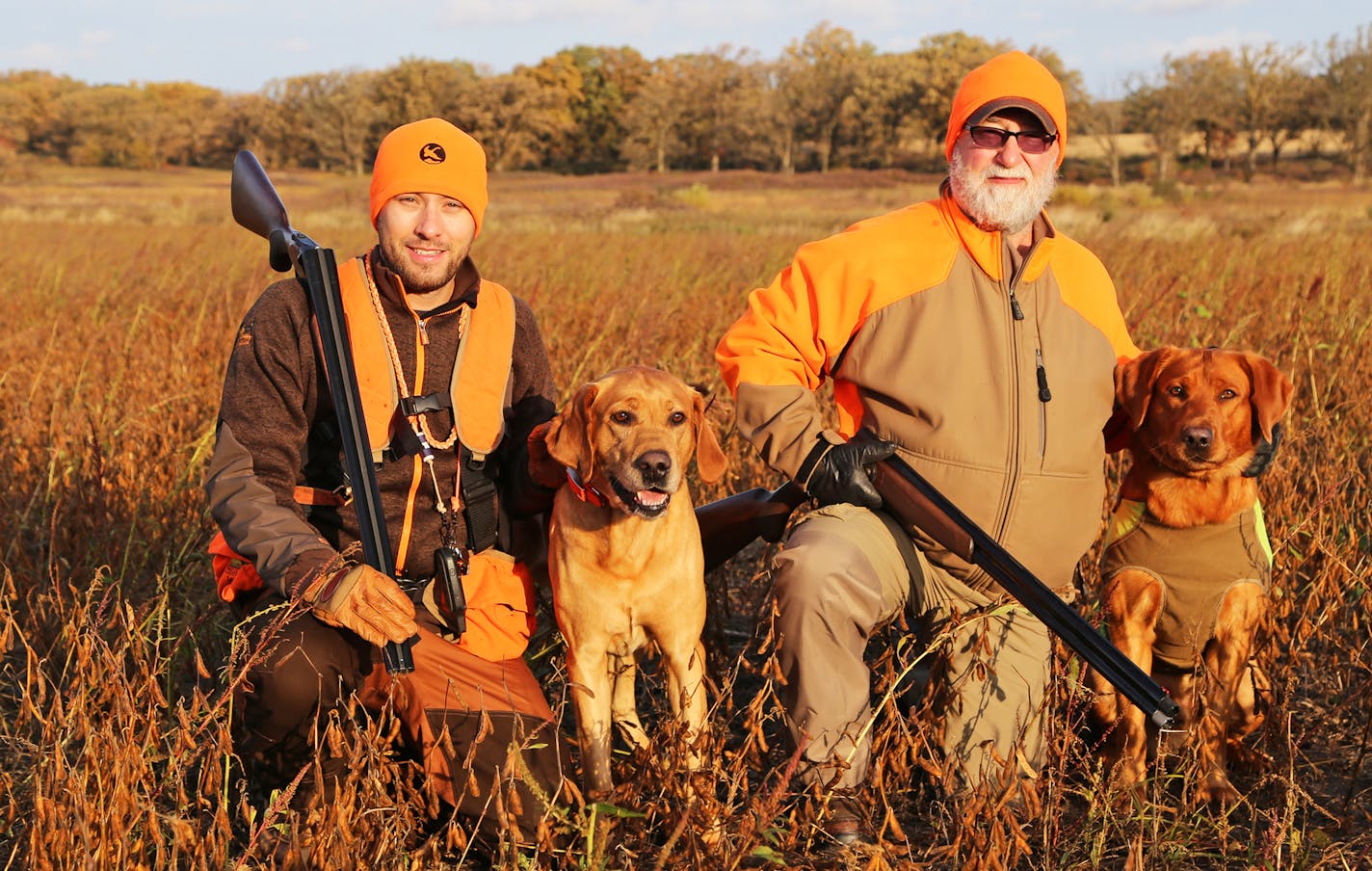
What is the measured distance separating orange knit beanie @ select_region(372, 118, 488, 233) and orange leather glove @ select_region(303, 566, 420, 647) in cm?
105

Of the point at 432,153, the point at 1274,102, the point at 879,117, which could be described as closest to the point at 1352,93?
the point at 1274,102

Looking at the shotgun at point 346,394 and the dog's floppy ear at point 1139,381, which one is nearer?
the shotgun at point 346,394

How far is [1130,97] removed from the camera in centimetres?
5547

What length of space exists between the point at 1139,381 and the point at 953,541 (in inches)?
30.5

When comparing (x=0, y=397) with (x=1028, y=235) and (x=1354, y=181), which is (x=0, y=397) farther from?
(x=1354, y=181)

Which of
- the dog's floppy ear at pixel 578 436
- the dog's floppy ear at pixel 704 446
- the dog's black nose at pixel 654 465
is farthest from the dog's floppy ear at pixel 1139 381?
the dog's floppy ear at pixel 578 436

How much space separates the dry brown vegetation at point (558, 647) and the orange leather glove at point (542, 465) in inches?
22.5

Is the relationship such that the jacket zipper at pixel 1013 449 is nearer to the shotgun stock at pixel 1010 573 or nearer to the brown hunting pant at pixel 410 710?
the shotgun stock at pixel 1010 573

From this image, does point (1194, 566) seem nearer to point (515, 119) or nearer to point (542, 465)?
point (542, 465)

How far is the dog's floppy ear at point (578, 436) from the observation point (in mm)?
2748

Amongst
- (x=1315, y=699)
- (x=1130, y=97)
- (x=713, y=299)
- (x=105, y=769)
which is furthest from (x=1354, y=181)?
(x=105, y=769)

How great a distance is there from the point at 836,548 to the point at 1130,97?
196ft

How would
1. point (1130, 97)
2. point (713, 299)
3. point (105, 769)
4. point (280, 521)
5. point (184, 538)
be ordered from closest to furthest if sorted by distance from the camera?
point (105, 769) < point (280, 521) < point (184, 538) < point (713, 299) < point (1130, 97)

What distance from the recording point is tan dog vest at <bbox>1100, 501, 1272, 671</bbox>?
9.73 feet
